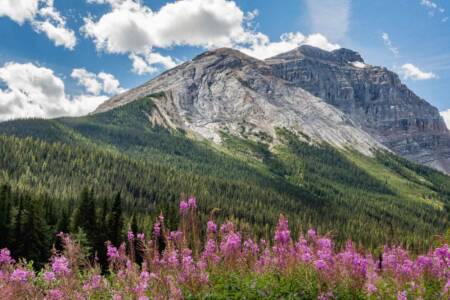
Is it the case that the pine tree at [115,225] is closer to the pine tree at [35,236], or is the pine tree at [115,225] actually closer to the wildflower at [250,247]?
the pine tree at [35,236]

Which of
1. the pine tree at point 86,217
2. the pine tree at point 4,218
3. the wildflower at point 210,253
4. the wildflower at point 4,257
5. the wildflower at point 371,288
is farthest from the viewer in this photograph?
the pine tree at point 86,217

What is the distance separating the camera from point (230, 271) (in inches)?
389

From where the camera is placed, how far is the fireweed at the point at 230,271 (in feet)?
26.9

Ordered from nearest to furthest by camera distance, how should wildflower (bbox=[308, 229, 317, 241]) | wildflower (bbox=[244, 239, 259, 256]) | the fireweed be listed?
1. the fireweed
2. wildflower (bbox=[244, 239, 259, 256])
3. wildflower (bbox=[308, 229, 317, 241])

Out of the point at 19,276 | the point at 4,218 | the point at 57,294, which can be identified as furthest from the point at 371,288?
the point at 4,218

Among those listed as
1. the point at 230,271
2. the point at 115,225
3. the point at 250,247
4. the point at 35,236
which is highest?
the point at 250,247

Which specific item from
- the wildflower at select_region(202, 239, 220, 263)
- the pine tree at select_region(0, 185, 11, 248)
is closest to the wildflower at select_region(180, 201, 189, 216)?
the wildflower at select_region(202, 239, 220, 263)

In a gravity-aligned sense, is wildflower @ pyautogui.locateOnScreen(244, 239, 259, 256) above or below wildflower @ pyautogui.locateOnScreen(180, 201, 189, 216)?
below

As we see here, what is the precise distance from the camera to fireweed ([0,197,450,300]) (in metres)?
8.19

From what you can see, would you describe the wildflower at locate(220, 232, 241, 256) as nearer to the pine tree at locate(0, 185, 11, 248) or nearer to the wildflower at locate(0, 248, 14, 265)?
the wildflower at locate(0, 248, 14, 265)

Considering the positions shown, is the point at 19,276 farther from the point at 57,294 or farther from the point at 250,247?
the point at 250,247

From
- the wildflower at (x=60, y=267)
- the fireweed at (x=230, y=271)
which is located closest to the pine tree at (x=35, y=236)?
the fireweed at (x=230, y=271)

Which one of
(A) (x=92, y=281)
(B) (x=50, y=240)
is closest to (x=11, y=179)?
(B) (x=50, y=240)

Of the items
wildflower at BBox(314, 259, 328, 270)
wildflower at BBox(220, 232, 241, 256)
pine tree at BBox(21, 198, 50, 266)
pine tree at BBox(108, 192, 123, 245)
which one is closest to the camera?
wildflower at BBox(314, 259, 328, 270)
